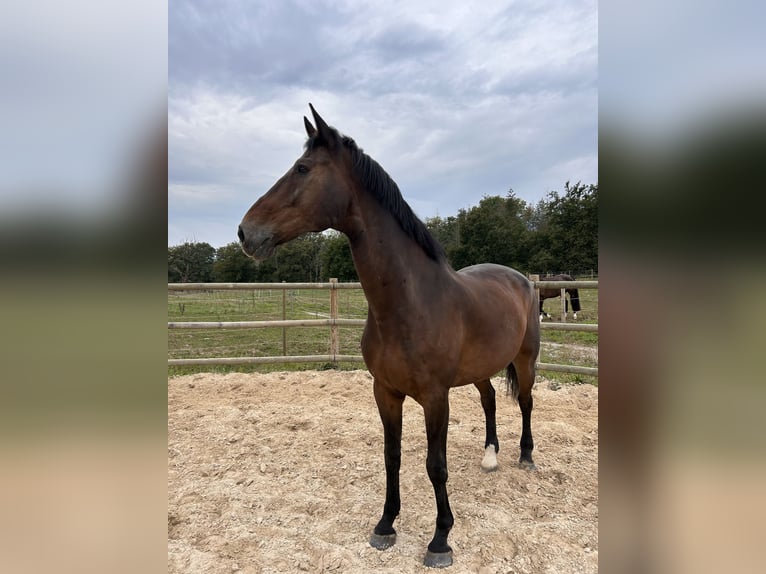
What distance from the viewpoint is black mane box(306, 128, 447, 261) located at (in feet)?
7.11

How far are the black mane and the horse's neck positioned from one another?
5 cm

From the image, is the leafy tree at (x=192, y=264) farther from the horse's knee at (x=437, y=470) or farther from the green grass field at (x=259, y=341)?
the horse's knee at (x=437, y=470)

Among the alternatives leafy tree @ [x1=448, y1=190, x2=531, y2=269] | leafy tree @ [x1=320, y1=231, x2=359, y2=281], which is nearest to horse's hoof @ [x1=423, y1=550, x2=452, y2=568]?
leafy tree @ [x1=320, y1=231, x2=359, y2=281]

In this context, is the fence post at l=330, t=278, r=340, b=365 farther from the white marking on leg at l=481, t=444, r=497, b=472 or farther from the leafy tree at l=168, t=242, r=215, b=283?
the white marking on leg at l=481, t=444, r=497, b=472

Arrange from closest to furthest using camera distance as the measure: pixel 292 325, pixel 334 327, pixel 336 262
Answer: pixel 292 325
pixel 334 327
pixel 336 262

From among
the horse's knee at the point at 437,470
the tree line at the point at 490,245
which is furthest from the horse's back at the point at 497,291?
the tree line at the point at 490,245

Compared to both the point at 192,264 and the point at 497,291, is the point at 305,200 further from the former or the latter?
the point at 192,264

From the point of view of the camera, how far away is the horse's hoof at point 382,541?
2.37 m

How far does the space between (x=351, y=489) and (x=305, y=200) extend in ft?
7.04

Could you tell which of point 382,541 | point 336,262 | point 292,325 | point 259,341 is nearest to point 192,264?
point 292,325

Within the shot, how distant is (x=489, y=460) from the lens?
3.33 m

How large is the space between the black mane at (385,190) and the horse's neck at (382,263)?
0.05 metres

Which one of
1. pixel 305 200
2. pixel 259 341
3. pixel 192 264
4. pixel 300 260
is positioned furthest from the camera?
pixel 300 260
